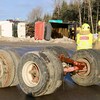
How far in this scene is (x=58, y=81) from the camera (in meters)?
7.65

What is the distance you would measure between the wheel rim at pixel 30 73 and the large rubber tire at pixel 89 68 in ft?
4.99

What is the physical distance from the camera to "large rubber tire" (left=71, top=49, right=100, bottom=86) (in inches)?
351

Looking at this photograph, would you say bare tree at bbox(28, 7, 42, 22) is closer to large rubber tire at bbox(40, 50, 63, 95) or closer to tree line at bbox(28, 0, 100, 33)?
tree line at bbox(28, 0, 100, 33)

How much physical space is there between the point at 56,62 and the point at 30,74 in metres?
0.91

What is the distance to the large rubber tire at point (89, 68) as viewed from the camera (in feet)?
29.2

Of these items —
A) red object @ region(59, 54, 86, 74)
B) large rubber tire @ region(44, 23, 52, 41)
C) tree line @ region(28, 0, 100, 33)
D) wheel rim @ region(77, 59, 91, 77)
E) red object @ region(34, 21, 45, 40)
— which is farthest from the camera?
tree line @ region(28, 0, 100, 33)

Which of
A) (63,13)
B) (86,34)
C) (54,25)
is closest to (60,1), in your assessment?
(63,13)

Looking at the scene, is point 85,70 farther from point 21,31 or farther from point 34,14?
point 34,14

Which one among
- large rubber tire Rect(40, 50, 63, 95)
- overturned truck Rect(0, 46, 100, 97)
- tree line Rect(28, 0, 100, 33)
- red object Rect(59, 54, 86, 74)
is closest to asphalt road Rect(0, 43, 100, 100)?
overturned truck Rect(0, 46, 100, 97)

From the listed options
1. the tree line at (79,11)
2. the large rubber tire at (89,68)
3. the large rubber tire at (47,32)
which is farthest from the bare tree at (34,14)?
the large rubber tire at (89,68)

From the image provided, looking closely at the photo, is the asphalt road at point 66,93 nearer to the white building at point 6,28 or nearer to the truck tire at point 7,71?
the truck tire at point 7,71

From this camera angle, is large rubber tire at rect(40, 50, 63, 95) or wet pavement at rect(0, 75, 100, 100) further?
wet pavement at rect(0, 75, 100, 100)

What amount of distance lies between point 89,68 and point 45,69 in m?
1.82

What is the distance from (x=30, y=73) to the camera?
27.2 ft
